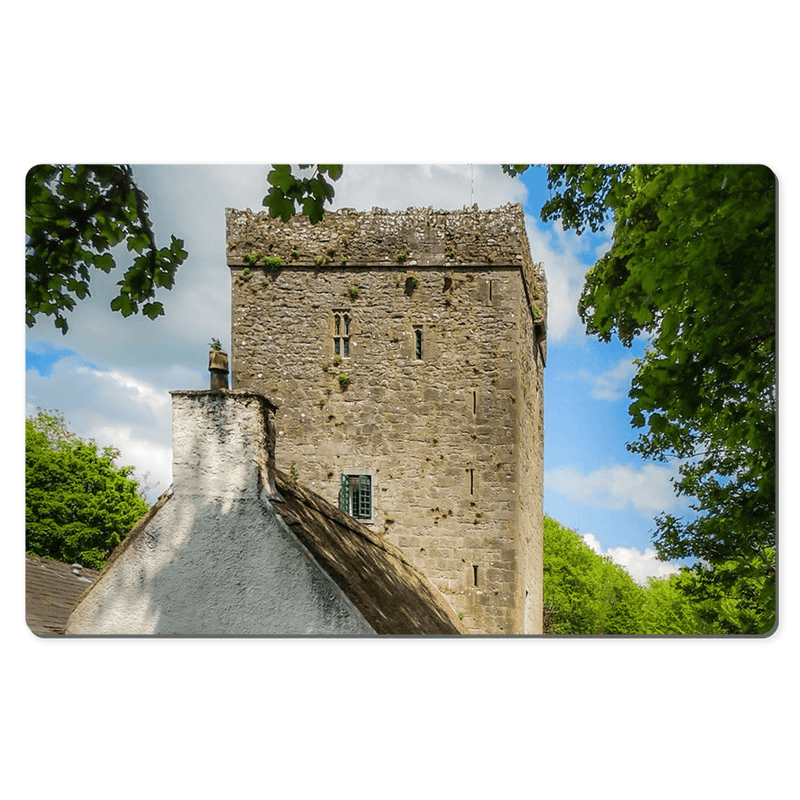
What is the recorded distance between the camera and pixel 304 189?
3.74m

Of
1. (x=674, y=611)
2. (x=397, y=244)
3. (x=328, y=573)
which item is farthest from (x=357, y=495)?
(x=674, y=611)

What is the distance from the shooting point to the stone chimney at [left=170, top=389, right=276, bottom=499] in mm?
3848

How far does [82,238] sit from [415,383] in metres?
3.38

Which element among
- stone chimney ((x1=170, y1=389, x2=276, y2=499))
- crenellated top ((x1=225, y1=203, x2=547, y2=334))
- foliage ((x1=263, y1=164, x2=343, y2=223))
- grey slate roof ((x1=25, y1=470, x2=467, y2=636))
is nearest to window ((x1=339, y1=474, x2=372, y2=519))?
grey slate roof ((x1=25, y1=470, x2=467, y2=636))

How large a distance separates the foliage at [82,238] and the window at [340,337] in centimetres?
251

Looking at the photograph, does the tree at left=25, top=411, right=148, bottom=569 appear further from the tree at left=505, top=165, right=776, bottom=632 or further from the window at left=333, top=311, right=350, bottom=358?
the tree at left=505, top=165, right=776, bottom=632

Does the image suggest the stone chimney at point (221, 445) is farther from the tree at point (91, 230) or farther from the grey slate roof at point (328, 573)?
the tree at point (91, 230)

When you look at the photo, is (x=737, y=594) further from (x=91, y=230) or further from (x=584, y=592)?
(x=91, y=230)
